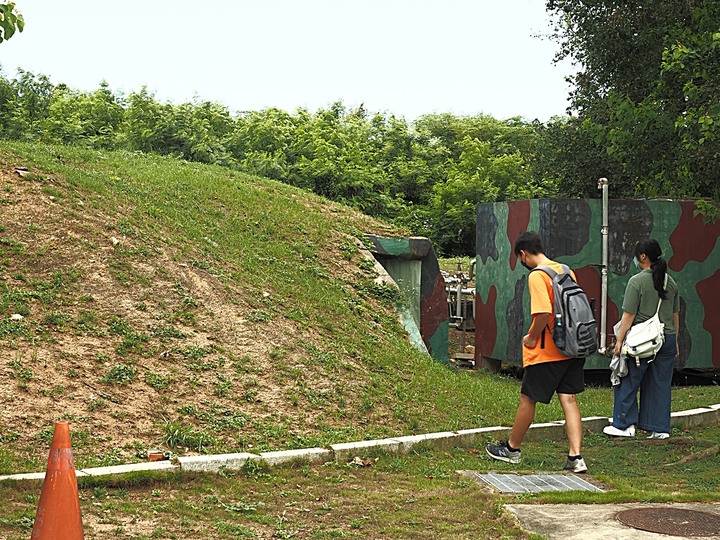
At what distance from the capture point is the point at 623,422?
30.9 ft

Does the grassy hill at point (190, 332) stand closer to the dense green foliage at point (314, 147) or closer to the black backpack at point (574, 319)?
the black backpack at point (574, 319)

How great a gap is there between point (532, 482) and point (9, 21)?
493cm

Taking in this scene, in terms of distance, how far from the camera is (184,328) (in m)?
9.62

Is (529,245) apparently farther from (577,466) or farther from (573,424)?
(577,466)

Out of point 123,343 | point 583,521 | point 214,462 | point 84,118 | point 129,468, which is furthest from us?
point 84,118

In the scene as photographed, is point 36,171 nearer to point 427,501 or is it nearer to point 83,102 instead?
point 427,501

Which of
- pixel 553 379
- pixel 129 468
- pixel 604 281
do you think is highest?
pixel 604 281

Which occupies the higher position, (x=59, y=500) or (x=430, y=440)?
(x=59, y=500)

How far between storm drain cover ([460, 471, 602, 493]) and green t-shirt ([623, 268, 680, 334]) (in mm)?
2350

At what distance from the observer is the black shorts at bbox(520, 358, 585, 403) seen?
24.5 feet

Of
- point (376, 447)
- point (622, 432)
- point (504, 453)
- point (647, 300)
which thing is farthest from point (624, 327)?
point (376, 447)

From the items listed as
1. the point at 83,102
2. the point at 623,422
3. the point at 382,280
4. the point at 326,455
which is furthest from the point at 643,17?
the point at 83,102

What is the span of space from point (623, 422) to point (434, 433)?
2.10 meters

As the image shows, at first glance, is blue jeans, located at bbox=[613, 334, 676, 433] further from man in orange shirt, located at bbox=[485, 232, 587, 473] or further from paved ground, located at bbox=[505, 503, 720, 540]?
paved ground, located at bbox=[505, 503, 720, 540]
